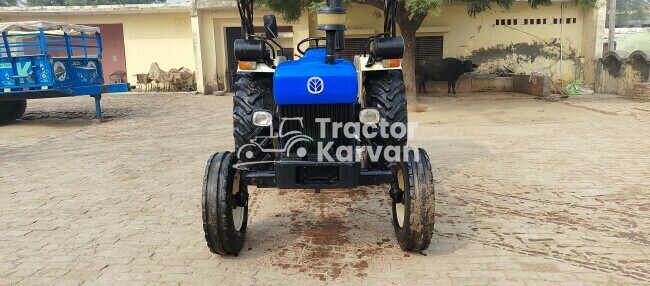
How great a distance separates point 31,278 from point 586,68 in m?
18.7

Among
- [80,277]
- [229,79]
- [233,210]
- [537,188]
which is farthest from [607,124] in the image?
[229,79]

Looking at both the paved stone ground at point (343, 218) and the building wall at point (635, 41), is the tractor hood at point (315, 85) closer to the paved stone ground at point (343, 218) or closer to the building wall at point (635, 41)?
the paved stone ground at point (343, 218)

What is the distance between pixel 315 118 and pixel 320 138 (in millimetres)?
181

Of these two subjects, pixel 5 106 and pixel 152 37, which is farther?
pixel 152 37

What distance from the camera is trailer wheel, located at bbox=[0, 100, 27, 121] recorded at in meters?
12.9

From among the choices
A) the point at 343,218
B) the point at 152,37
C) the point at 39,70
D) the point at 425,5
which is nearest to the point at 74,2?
the point at 152,37

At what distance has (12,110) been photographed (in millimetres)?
13094

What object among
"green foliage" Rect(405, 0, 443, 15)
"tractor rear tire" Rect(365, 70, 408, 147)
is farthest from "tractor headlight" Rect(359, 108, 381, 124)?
"green foliage" Rect(405, 0, 443, 15)

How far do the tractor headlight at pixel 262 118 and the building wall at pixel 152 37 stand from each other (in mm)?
17897

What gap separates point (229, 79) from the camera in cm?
1981

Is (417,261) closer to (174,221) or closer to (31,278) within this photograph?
(174,221)

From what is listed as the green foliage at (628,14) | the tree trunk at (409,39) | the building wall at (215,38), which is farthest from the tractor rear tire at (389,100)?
the green foliage at (628,14)

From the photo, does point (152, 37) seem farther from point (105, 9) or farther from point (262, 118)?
point (262, 118)

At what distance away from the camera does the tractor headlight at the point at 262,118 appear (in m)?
4.00
